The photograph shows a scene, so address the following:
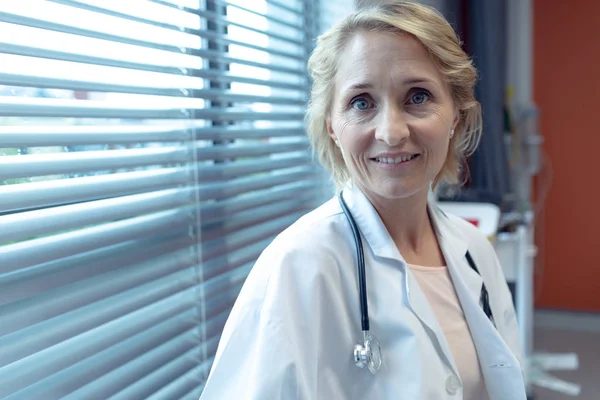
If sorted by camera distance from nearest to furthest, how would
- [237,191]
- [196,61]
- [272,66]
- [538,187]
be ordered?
[196,61]
[237,191]
[272,66]
[538,187]

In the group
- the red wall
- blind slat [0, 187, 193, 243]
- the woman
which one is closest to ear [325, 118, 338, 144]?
the woman

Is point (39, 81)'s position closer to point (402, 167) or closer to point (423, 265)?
point (402, 167)

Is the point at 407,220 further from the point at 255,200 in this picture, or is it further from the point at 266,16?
the point at 266,16

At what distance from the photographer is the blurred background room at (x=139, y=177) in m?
0.88

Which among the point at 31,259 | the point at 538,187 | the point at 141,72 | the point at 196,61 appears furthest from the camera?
the point at 538,187

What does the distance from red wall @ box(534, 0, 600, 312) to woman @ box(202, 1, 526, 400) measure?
272 centimetres

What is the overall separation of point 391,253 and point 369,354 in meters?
0.19

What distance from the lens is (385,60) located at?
101 cm

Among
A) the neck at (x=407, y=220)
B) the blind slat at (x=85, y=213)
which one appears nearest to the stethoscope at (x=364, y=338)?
the neck at (x=407, y=220)

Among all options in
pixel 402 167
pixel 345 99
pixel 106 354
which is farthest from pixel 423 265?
pixel 106 354

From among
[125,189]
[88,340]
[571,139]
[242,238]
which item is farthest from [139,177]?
[571,139]

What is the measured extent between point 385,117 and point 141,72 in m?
0.47

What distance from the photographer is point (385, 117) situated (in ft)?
3.30

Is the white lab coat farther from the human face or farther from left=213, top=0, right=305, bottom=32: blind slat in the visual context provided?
left=213, top=0, right=305, bottom=32: blind slat
